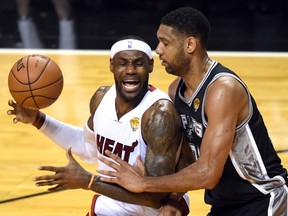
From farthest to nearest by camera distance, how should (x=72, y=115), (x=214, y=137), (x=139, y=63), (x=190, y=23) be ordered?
(x=72, y=115) < (x=139, y=63) < (x=190, y=23) < (x=214, y=137)

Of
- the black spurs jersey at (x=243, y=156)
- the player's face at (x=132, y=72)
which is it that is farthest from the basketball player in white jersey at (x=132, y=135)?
the black spurs jersey at (x=243, y=156)

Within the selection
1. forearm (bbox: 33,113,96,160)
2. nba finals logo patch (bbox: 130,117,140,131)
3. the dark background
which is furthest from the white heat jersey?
the dark background

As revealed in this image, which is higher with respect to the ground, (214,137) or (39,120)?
(214,137)

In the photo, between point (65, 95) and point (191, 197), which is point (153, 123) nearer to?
point (191, 197)

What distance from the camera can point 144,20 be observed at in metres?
11.0

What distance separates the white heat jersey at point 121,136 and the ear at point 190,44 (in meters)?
0.33

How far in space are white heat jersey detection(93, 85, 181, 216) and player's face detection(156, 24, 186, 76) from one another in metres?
0.24

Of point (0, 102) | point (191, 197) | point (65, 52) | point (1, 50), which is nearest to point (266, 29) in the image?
point (65, 52)

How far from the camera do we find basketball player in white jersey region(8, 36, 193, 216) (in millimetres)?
3697

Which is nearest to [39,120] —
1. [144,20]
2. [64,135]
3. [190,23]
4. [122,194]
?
[64,135]

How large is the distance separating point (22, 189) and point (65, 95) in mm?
2477

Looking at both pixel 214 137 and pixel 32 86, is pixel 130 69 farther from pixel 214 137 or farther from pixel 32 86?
pixel 32 86

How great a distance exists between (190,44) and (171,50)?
92 mm

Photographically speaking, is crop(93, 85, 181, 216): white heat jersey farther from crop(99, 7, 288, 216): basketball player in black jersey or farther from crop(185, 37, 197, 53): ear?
crop(185, 37, 197, 53): ear
